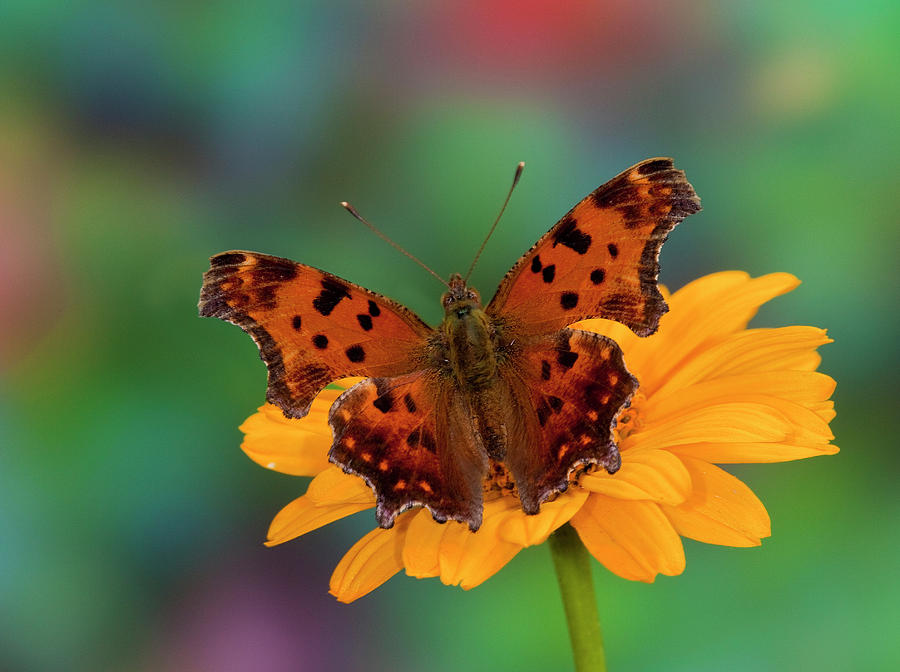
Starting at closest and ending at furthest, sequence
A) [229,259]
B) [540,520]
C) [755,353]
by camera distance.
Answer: [540,520] → [229,259] → [755,353]

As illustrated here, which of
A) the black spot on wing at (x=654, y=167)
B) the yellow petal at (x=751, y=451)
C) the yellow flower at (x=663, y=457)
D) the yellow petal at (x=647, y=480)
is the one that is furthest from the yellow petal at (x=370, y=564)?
the black spot on wing at (x=654, y=167)

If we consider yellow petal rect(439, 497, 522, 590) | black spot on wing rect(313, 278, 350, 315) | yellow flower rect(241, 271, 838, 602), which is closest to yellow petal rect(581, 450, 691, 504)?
yellow flower rect(241, 271, 838, 602)

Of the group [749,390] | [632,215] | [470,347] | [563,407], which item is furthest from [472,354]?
[749,390]

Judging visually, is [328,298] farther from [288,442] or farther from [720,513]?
[720,513]

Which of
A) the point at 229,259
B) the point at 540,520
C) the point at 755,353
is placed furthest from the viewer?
the point at 755,353

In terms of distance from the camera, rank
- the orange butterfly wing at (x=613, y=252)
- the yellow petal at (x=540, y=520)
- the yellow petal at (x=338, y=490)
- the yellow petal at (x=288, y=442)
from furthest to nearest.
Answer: the yellow petal at (x=288, y=442) < the yellow petal at (x=338, y=490) < the orange butterfly wing at (x=613, y=252) < the yellow petal at (x=540, y=520)

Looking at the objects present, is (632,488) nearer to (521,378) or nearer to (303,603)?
(521,378)

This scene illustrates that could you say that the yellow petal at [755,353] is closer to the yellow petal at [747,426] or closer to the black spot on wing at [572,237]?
the yellow petal at [747,426]
